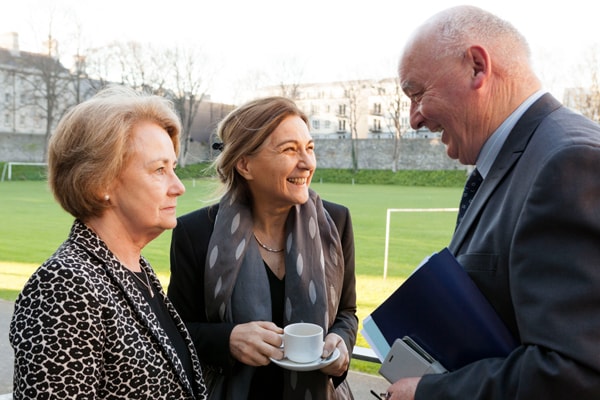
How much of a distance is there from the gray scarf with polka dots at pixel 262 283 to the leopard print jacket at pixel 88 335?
672 millimetres

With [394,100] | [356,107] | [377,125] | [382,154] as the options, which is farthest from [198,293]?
[377,125]

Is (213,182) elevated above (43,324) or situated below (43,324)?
above

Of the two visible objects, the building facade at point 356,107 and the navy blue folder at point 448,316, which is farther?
the building facade at point 356,107

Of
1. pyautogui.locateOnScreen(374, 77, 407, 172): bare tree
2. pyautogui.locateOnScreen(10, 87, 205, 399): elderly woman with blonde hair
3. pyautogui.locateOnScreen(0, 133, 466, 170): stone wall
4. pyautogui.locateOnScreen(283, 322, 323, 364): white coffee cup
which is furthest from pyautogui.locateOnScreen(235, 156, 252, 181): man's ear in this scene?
pyautogui.locateOnScreen(374, 77, 407, 172): bare tree

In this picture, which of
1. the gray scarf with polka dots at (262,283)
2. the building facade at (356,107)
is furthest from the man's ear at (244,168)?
the building facade at (356,107)

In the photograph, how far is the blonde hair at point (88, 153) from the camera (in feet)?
6.51

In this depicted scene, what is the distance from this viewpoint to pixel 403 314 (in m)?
1.83

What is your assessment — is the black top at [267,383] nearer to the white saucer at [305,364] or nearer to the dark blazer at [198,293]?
the dark blazer at [198,293]

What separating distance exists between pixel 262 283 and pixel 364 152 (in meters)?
68.4

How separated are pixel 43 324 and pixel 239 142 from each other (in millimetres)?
1461

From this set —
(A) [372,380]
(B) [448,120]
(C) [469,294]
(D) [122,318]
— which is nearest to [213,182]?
(D) [122,318]

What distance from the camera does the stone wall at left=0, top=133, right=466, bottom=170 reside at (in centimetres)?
6362

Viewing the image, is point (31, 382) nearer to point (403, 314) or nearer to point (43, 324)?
point (43, 324)

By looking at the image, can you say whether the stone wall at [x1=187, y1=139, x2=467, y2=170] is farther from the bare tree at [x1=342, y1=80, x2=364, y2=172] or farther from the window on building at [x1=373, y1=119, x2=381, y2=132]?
the window on building at [x1=373, y1=119, x2=381, y2=132]
